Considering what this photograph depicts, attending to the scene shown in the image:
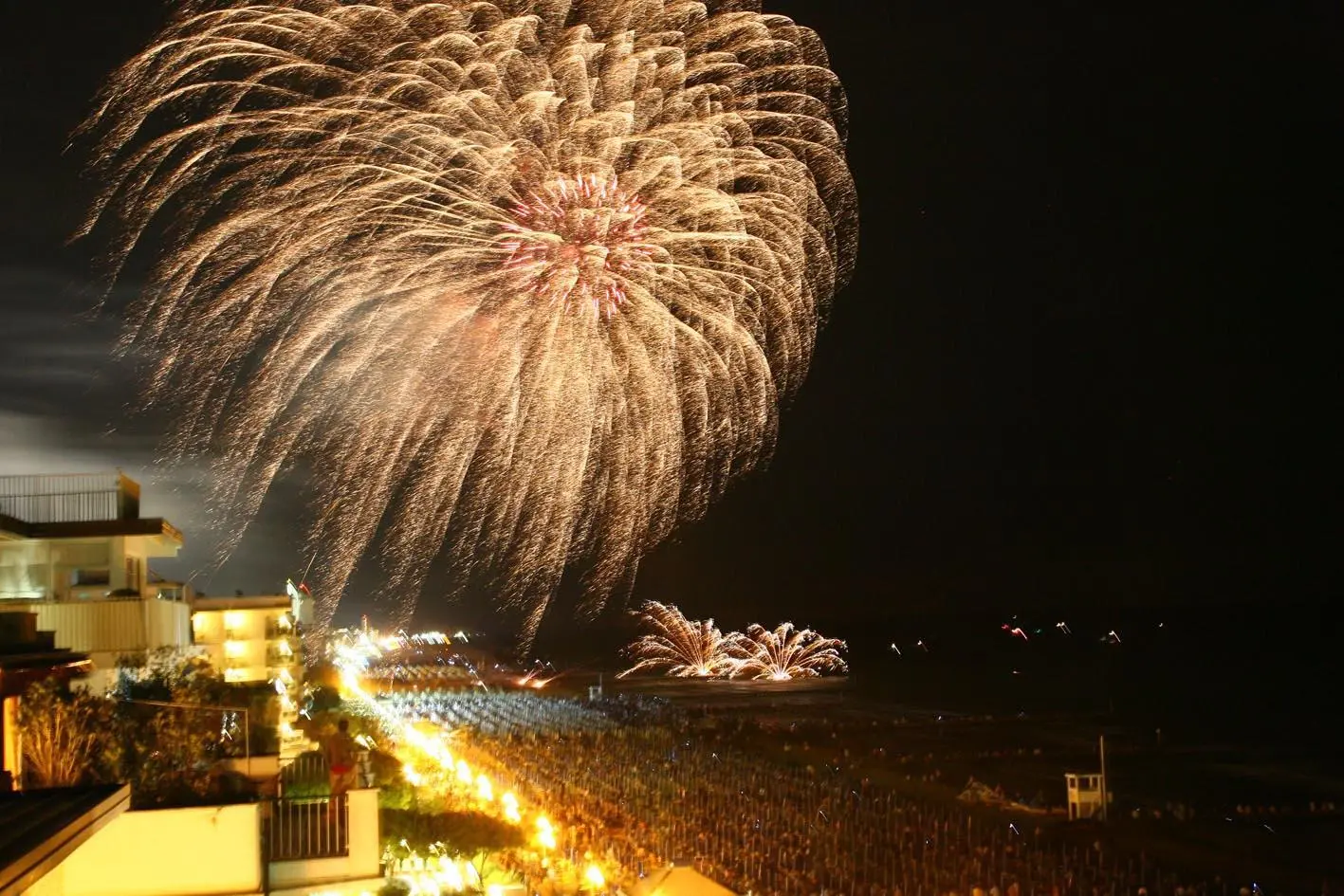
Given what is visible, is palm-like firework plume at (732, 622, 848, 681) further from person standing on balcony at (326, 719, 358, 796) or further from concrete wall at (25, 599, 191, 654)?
person standing on balcony at (326, 719, 358, 796)

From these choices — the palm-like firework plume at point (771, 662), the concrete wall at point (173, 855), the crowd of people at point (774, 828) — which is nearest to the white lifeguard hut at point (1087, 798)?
the crowd of people at point (774, 828)

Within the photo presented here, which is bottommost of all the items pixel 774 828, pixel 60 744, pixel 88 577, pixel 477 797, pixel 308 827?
pixel 774 828

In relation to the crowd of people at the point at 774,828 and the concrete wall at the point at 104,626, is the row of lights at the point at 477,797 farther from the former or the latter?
the concrete wall at the point at 104,626

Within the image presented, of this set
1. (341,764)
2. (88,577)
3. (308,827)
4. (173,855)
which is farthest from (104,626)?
(173,855)

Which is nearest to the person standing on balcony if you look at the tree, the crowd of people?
the tree

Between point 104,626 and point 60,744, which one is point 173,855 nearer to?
point 60,744

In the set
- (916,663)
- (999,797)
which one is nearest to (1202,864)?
(999,797)

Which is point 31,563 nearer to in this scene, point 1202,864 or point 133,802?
point 133,802
